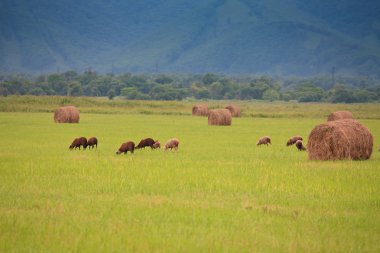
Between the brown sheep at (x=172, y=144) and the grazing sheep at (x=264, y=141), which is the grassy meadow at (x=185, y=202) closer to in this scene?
the brown sheep at (x=172, y=144)

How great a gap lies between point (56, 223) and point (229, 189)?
18.7ft

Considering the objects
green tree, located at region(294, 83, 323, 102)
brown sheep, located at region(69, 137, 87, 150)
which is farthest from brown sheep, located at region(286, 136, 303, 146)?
green tree, located at region(294, 83, 323, 102)

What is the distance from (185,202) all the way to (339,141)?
10.4 meters

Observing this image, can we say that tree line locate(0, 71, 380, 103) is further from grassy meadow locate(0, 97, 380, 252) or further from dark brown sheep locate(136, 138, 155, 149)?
grassy meadow locate(0, 97, 380, 252)

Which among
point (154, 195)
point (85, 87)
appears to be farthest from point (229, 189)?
point (85, 87)

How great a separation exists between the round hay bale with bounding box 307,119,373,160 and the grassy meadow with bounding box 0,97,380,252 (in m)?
0.58

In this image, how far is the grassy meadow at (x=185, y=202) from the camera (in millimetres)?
12188

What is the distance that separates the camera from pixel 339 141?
2445 cm

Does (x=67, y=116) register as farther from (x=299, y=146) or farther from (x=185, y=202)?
(x=185, y=202)

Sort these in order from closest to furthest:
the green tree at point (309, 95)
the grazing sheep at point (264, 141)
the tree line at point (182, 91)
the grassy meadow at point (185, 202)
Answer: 1. the grassy meadow at point (185, 202)
2. the grazing sheep at point (264, 141)
3. the tree line at point (182, 91)
4. the green tree at point (309, 95)

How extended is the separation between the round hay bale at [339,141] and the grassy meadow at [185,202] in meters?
0.58

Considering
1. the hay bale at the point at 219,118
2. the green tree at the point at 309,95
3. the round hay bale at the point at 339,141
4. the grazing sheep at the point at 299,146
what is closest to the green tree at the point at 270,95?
the green tree at the point at 309,95

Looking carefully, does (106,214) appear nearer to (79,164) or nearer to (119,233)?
(119,233)

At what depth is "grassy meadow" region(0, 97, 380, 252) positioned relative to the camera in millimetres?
12188
